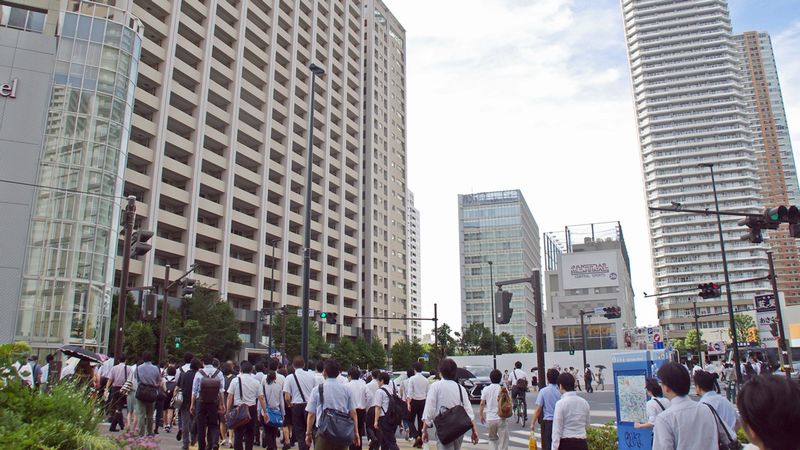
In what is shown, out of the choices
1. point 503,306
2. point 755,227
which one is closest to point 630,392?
point 503,306

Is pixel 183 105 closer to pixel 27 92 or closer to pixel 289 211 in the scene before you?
pixel 289 211

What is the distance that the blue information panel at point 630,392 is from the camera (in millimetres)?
9664

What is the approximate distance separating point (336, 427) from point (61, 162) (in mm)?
32621

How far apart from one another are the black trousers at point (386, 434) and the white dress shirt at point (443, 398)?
13.0 feet

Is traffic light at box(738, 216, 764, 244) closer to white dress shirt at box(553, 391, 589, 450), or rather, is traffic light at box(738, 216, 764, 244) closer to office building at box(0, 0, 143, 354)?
white dress shirt at box(553, 391, 589, 450)

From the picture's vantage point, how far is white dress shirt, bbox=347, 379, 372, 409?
10289mm

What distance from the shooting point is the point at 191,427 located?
12.9m

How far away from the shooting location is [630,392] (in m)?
10.1

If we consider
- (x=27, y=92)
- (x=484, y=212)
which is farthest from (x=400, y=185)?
(x=27, y=92)

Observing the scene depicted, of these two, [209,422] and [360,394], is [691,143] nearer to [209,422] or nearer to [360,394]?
[360,394]

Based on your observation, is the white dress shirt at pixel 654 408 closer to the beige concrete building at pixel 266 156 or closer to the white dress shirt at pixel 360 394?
the white dress shirt at pixel 360 394

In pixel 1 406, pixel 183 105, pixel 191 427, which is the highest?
pixel 183 105

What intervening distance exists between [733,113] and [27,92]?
148 meters

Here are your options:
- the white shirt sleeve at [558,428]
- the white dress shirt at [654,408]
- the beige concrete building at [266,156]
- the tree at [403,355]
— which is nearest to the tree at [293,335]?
the beige concrete building at [266,156]
